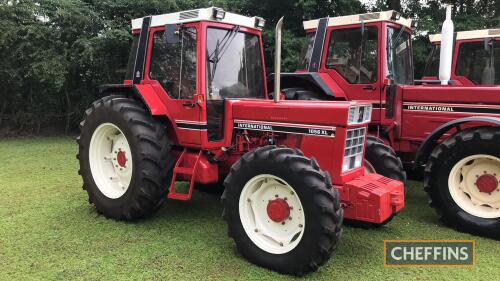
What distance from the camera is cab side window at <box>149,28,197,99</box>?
13.9 ft

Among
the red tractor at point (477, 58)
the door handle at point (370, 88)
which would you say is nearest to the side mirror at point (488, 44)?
the red tractor at point (477, 58)

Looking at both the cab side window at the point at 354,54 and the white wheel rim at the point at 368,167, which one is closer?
the white wheel rim at the point at 368,167

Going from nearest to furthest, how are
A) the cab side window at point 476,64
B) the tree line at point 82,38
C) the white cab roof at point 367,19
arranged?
the white cab roof at point 367,19
the cab side window at point 476,64
the tree line at point 82,38

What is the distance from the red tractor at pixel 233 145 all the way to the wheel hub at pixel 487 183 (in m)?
1.02

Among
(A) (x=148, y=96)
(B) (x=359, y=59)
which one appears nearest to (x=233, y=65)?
(A) (x=148, y=96)

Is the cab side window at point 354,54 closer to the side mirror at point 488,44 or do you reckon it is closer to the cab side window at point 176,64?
the side mirror at point 488,44

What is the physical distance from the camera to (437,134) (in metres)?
4.69

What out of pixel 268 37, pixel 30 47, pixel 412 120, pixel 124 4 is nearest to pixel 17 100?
pixel 30 47

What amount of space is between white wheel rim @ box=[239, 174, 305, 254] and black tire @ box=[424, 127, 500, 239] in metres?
1.79

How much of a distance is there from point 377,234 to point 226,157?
1.64 m

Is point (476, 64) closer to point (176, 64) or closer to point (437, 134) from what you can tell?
point (437, 134)

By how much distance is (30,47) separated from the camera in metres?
10.3

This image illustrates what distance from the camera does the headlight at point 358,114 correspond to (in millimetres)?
3617

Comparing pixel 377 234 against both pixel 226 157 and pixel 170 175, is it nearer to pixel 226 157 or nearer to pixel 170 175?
pixel 226 157
